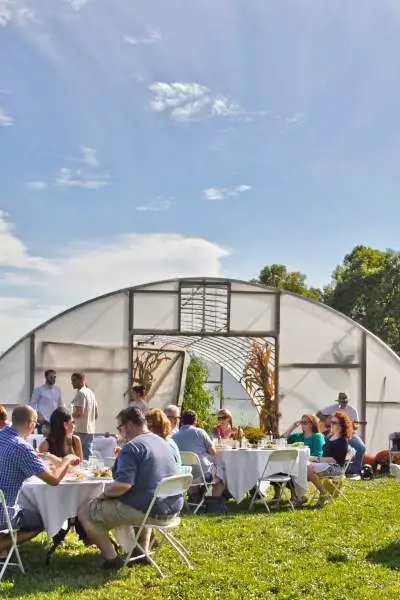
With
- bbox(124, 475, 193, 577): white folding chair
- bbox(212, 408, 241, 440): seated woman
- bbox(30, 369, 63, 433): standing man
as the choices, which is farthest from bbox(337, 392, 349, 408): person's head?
bbox(124, 475, 193, 577): white folding chair

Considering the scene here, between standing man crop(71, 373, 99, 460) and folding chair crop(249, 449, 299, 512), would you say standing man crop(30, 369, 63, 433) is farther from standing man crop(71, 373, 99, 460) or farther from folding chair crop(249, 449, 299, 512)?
folding chair crop(249, 449, 299, 512)

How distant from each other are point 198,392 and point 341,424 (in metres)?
12.8

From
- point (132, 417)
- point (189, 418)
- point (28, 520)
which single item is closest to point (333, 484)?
point (189, 418)

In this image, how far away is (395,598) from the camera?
5.33 metres

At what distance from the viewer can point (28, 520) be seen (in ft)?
19.2

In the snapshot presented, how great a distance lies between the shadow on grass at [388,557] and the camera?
627cm

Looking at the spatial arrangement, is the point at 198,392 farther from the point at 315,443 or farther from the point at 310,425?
the point at 315,443

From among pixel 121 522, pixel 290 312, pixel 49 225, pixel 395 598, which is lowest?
pixel 395 598

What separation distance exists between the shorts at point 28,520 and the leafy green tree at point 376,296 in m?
23.8

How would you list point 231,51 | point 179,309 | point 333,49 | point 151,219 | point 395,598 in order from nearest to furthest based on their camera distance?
1. point 395,598
2. point 231,51
3. point 333,49
4. point 179,309
5. point 151,219

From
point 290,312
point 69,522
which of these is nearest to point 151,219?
point 290,312

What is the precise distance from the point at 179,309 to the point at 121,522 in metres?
8.34

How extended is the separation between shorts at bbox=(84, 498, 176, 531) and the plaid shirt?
513 mm

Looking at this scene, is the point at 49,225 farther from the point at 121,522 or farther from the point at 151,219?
the point at 121,522
